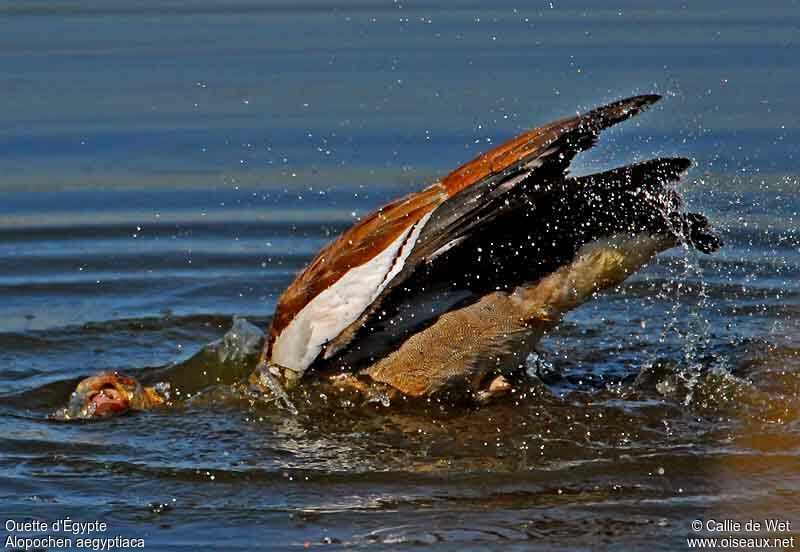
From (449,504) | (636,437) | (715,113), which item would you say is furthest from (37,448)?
(715,113)

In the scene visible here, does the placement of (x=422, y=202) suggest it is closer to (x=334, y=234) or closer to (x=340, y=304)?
(x=340, y=304)

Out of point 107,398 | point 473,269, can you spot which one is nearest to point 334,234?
point 473,269

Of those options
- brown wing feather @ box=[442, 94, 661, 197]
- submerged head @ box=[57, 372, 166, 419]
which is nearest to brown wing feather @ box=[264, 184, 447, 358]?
brown wing feather @ box=[442, 94, 661, 197]

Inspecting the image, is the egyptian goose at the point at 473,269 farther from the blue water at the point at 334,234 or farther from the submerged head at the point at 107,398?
the submerged head at the point at 107,398

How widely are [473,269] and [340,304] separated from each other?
0.60 metres

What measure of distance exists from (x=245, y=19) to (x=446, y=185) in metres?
8.22

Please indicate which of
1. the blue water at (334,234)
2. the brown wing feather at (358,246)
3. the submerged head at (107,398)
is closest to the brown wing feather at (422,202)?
the brown wing feather at (358,246)

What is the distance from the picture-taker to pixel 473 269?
7547 mm

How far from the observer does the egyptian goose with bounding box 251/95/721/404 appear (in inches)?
283

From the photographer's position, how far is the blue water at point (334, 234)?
650 centimetres

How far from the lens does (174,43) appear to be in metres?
14.2

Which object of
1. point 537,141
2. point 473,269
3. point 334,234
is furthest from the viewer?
point 334,234

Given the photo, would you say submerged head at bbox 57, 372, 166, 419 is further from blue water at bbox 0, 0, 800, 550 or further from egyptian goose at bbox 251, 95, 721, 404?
egyptian goose at bbox 251, 95, 721, 404

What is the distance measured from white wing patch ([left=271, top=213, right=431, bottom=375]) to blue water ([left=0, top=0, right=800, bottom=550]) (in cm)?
28
